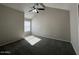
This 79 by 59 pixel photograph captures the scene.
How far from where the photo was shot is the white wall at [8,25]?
167 inches

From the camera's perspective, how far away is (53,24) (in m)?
6.45

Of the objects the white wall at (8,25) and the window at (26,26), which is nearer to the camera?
the white wall at (8,25)

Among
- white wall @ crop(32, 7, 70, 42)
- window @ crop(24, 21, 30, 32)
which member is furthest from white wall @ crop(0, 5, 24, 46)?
white wall @ crop(32, 7, 70, 42)

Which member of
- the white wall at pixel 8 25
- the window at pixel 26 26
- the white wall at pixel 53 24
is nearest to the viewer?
the white wall at pixel 8 25

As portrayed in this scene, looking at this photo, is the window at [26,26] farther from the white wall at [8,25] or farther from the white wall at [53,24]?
→ the white wall at [8,25]

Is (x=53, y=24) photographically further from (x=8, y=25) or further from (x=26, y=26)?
(x=8, y=25)

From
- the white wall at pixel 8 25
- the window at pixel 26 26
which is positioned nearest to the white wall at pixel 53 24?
the window at pixel 26 26

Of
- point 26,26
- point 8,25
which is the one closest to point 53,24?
point 26,26

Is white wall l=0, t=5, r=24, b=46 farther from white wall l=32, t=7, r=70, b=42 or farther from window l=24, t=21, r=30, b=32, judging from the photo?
white wall l=32, t=7, r=70, b=42

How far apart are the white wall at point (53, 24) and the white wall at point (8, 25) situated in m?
2.80

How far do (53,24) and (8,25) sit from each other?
3676 mm

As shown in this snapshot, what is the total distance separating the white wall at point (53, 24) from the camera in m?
5.34

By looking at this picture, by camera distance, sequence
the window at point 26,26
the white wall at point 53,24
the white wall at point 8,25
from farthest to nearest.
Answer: the window at point 26,26 → the white wall at point 53,24 → the white wall at point 8,25

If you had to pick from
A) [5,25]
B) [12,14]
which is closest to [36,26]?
[12,14]
